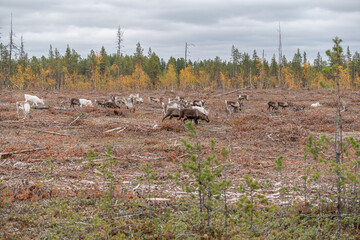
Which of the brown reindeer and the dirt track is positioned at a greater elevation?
the brown reindeer

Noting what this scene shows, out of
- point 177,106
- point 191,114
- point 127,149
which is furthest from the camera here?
point 177,106

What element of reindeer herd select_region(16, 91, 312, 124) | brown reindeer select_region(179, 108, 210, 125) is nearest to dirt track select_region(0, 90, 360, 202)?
brown reindeer select_region(179, 108, 210, 125)

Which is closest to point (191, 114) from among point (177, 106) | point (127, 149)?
point (177, 106)

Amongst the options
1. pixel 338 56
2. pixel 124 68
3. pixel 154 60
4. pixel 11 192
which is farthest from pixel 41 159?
pixel 124 68

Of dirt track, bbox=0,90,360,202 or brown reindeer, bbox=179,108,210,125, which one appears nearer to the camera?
Result: dirt track, bbox=0,90,360,202

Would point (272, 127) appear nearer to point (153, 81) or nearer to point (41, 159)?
point (41, 159)

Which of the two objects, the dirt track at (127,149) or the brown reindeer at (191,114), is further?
the brown reindeer at (191,114)

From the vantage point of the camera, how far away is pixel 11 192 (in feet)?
20.8

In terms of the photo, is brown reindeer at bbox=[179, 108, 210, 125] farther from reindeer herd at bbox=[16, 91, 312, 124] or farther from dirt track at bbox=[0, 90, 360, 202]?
dirt track at bbox=[0, 90, 360, 202]

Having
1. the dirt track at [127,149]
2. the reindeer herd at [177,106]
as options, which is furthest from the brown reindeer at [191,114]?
the dirt track at [127,149]

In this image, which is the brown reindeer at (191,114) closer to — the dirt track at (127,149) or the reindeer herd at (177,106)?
the reindeer herd at (177,106)

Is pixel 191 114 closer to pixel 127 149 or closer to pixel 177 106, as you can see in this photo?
pixel 177 106

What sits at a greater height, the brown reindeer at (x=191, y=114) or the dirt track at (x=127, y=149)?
the brown reindeer at (x=191, y=114)

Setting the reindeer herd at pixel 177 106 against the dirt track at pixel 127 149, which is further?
the reindeer herd at pixel 177 106
